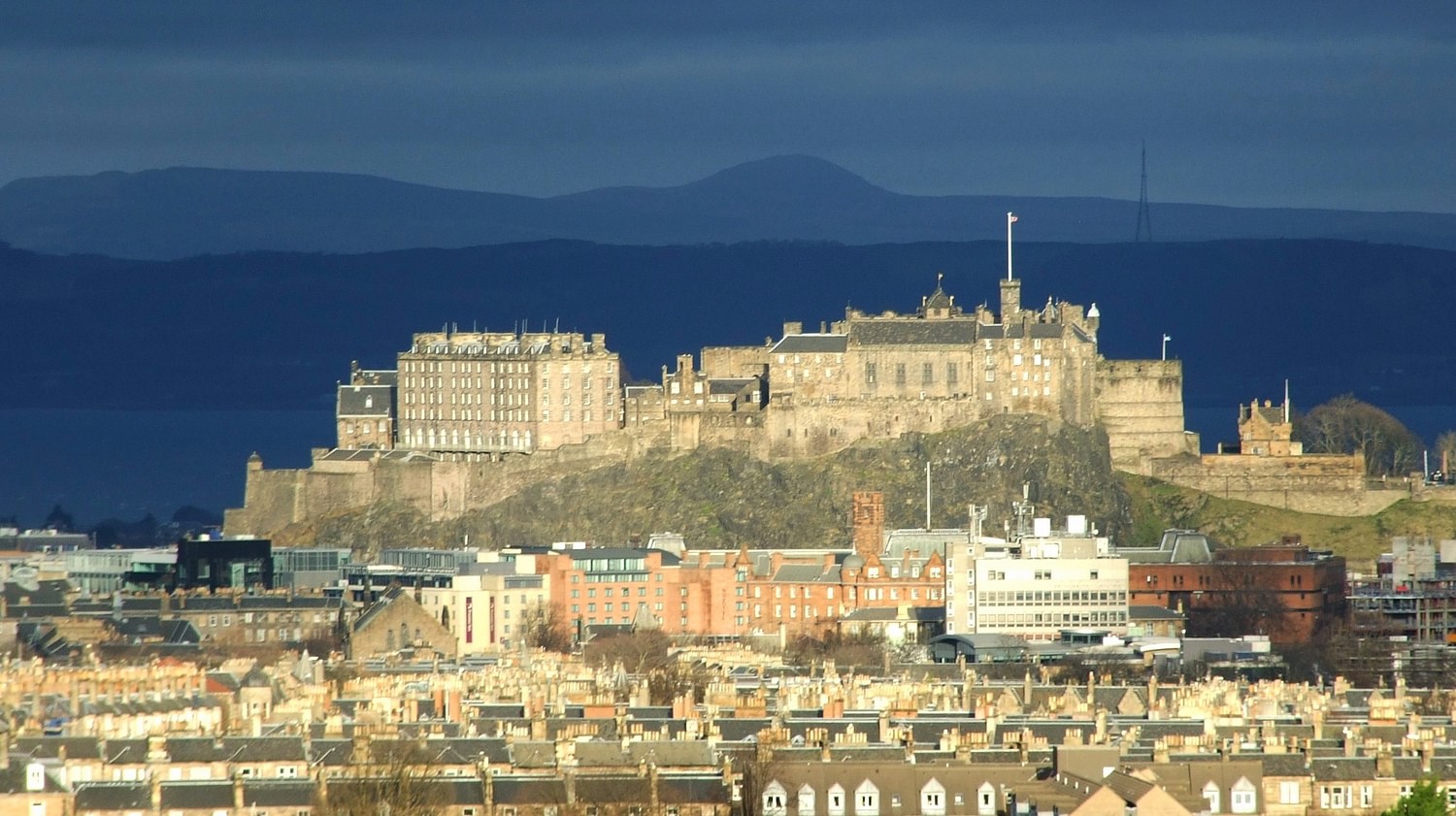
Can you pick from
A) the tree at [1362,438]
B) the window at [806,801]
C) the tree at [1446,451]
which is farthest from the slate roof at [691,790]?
the tree at [1446,451]

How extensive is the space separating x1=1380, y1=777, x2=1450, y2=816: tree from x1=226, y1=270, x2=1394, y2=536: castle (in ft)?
265

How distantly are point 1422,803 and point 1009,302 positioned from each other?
288ft

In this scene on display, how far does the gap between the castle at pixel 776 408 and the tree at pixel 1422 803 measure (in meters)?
80.8

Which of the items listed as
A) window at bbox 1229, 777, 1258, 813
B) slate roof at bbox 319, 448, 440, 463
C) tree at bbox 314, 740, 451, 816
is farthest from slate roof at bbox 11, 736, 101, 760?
slate roof at bbox 319, 448, 440, 463

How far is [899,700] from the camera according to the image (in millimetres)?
85000

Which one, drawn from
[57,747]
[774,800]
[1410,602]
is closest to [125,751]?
[57,747]

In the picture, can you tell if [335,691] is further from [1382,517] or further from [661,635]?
[1382,517]

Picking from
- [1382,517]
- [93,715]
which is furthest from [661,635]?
[93,715]

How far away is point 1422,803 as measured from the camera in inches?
2494

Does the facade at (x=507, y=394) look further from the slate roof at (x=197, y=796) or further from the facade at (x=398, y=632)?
→ the slate roof at (x=197, y=796)

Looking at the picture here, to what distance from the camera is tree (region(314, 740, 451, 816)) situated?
65.0m

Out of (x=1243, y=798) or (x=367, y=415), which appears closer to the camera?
(x=1243, y=798)

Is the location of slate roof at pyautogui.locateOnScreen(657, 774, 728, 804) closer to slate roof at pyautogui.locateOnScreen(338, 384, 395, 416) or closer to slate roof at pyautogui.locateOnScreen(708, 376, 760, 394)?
slate roof at pyautogui.locateOnScreen(708, 376, 760, 394)

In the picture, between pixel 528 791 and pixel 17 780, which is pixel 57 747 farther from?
pixel 528 791
